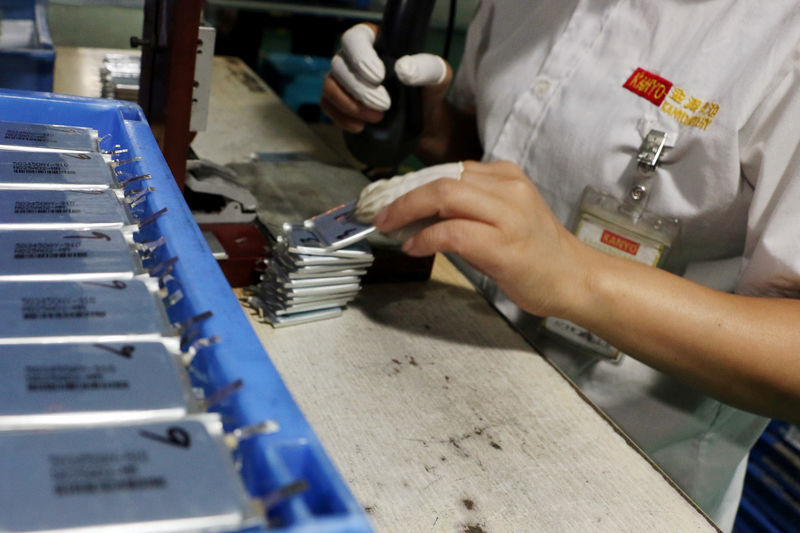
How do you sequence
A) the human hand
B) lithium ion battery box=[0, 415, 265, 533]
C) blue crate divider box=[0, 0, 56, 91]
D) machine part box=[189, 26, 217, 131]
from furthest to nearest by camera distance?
1. blue crate divider box=[0, 0, 56, 91]
2. machine part box=[189, 26, 217, 131]
3. the human hand
4. lithium ion battery box=[0, 415, 265, 533]

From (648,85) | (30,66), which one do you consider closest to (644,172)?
(648,85)

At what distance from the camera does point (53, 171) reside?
1.82 ft

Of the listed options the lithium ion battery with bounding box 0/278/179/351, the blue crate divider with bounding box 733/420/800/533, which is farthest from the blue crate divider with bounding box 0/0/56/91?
the blue crate divider with bounding box 733/420/800/533

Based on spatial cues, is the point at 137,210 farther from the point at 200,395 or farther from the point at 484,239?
the point at 484,239

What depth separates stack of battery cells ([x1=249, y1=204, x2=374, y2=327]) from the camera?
2.74ft

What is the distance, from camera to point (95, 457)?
323mm

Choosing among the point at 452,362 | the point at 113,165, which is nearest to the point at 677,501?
the point at 452,362

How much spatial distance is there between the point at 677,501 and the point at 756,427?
0.52 m

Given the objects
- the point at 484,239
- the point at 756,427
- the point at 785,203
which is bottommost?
the point at 756,427

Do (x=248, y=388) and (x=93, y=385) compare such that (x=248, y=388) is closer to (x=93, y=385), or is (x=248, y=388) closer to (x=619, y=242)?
(x=93, y=385)

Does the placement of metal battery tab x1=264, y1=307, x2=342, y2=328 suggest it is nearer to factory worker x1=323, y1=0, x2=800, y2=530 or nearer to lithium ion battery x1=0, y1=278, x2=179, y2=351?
factory worker x1=323, y1=0, x2=800, y2=530

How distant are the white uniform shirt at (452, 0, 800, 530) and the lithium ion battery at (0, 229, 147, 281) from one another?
0.76 meters

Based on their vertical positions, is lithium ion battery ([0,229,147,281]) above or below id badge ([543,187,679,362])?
above

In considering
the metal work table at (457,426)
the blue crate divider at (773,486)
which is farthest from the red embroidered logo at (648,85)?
the blue crate divider at (773,486)
